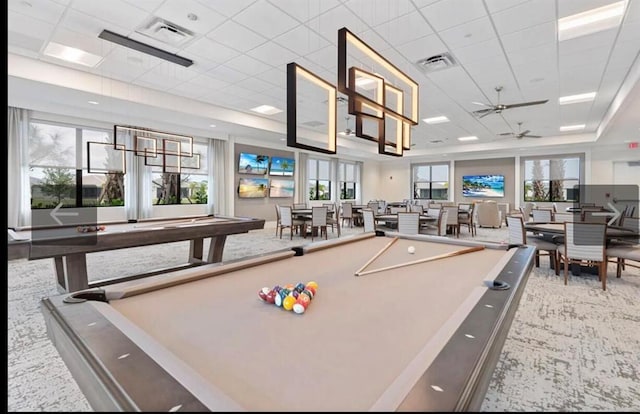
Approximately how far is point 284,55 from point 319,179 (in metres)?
8.40

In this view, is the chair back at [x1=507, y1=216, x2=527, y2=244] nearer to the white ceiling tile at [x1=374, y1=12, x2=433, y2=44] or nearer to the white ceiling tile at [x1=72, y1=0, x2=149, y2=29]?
the white ceiling tile at [x1=374, y1=12, x2=433, y2=44]

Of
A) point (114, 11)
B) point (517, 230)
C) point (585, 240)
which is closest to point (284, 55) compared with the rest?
point (114, 11)

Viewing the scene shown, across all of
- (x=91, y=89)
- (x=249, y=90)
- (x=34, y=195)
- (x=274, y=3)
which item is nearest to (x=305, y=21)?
(x=274, y=3)

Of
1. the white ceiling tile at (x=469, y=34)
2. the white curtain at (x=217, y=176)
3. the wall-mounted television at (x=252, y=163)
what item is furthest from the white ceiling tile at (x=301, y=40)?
the wall-mounted television at (x=252, y=163)

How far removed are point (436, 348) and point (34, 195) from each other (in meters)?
8.13

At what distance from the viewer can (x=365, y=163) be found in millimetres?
14953

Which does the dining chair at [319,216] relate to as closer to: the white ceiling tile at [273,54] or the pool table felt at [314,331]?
the white ceiling tile at [273,54]

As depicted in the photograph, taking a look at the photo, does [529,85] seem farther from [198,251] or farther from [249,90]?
[198,251]

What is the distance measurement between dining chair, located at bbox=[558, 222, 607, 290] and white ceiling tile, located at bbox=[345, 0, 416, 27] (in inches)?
131

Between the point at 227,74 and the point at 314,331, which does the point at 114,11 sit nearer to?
the point at 227,74

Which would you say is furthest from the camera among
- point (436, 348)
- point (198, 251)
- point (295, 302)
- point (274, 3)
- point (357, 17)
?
point (198, 251)

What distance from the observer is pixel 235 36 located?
393 cm

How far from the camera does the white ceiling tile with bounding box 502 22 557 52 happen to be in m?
3.70

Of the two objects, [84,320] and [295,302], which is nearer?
[84,320]
